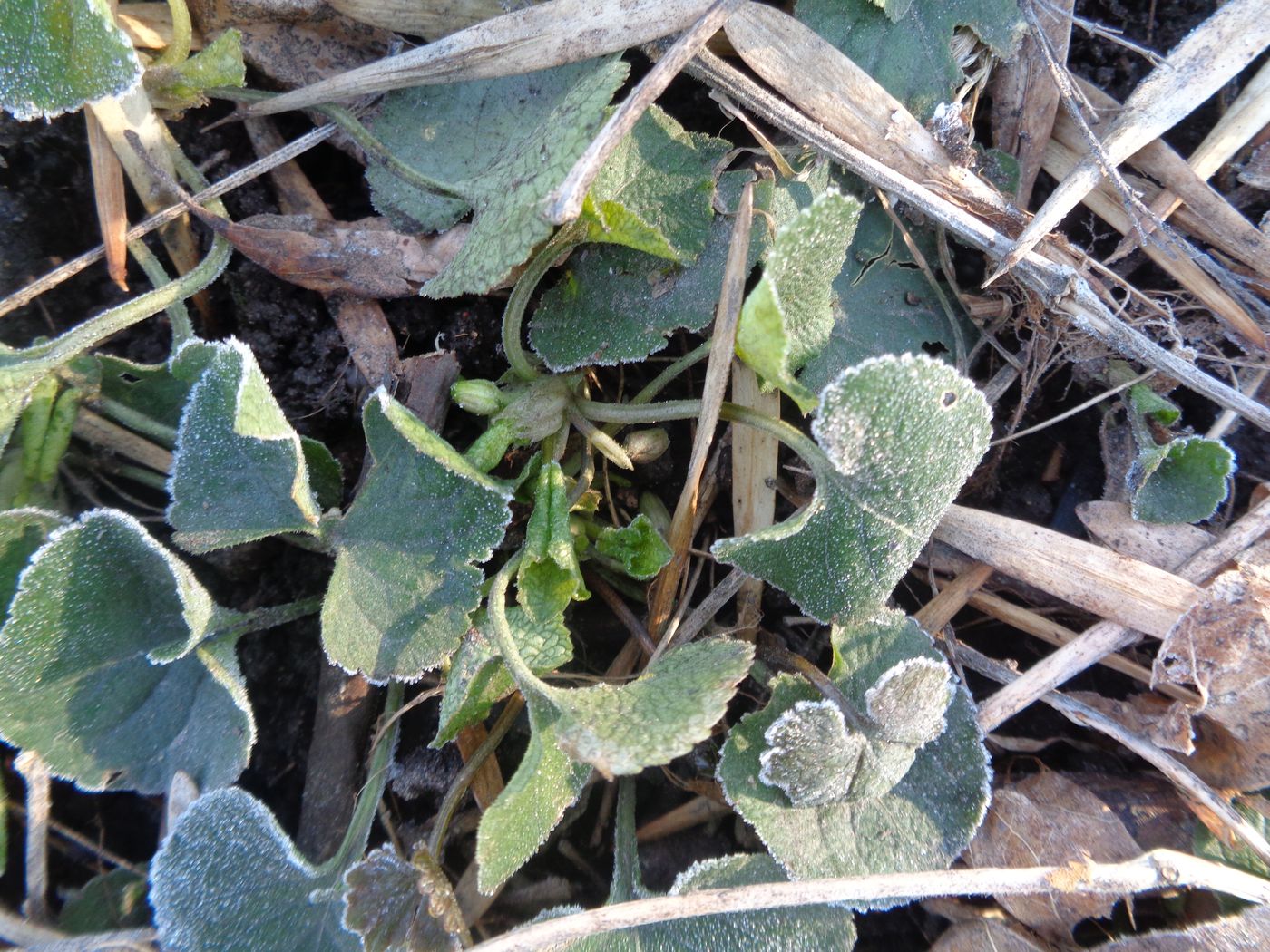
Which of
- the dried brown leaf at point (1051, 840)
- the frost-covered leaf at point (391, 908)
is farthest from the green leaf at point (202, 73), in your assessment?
the dried brown leaf at point (1051, 840)

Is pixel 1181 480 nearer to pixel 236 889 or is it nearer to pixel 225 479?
pixel 225 479

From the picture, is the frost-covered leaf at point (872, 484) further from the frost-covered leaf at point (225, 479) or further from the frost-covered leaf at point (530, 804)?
the frost-covered leaf at point (225, 479)

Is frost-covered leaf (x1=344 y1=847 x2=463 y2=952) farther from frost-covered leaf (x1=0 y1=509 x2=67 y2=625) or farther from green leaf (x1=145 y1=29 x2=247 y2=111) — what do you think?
green leaf (x1=145 y1=29 x2=247 y2=111)

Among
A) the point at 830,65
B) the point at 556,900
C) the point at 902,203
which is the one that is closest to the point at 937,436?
the point at 902,203

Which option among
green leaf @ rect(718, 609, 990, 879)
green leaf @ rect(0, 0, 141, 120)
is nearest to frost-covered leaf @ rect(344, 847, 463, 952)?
green leaf @ rect(718, 609, 990, 879)

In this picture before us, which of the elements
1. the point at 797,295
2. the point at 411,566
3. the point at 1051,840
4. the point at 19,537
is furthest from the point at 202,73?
the point at 1051,840
